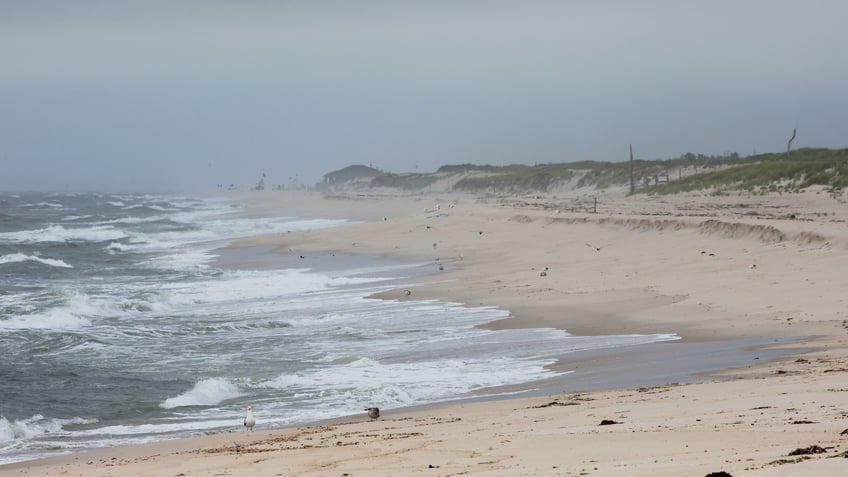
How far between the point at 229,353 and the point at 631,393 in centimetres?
828

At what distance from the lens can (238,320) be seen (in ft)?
68.3

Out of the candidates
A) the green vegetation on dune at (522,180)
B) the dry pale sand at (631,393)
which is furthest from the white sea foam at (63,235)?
the green vegetation on dune at (522,180)

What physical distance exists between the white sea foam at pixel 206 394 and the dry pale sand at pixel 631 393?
255cm

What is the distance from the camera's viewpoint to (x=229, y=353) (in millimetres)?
16938

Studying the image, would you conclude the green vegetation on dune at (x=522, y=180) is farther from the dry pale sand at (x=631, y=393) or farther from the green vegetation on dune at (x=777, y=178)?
the dry pale sand at (x=631, y=393)

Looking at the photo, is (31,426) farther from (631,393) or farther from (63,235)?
(63,235)

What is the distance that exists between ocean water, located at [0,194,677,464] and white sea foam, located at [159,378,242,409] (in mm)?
27

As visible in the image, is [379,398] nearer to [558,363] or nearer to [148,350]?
[558,363]

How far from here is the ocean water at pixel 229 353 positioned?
12633mm

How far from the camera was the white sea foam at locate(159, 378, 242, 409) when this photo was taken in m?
13.5

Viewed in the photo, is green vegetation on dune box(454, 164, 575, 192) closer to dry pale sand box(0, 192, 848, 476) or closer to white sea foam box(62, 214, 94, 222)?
white sea foam box(62, 214, 94, 222)

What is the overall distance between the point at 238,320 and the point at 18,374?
5.75 m

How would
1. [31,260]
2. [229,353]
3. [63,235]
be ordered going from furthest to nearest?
[63,235] → [31,260] → [229,353]

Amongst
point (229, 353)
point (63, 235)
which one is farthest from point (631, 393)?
point (63, 235)
